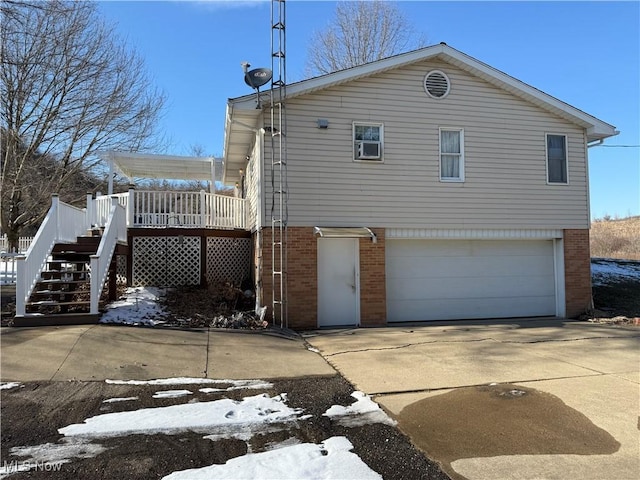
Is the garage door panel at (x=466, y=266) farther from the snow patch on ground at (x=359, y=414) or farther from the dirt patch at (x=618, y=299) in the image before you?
the snow patch on ground at (x=359, y=414)

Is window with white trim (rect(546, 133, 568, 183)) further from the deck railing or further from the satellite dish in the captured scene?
the deck railing

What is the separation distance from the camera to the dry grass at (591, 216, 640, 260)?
32.4m

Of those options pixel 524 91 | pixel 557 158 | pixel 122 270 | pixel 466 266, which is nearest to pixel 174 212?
pixel 122 270

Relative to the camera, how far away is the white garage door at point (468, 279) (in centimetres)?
1112

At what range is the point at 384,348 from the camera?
754cm

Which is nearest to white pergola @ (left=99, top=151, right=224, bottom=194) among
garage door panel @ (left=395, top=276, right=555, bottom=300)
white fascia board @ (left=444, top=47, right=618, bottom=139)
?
garage door panel @ (left=395, top=276, right=555, bottom=300)

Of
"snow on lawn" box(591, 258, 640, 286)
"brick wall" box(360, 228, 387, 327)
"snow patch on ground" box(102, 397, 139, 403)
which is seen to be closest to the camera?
"snow patch on ground" box(102, 397, 139, 403)

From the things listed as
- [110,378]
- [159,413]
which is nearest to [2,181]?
[110,378]

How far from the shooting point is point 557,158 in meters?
12.0

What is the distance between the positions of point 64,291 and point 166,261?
3039 millimetres

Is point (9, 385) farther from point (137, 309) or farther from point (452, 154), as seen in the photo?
point (452, 154)

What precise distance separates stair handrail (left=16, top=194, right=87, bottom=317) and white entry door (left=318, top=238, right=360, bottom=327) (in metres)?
5.54

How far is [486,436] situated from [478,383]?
1576mm

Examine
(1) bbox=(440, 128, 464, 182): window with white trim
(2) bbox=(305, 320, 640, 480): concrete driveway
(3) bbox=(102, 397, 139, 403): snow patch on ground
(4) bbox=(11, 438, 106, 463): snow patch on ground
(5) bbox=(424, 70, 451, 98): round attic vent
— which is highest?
(5) bbox=(424, 70, 451, 98): round attic vent
